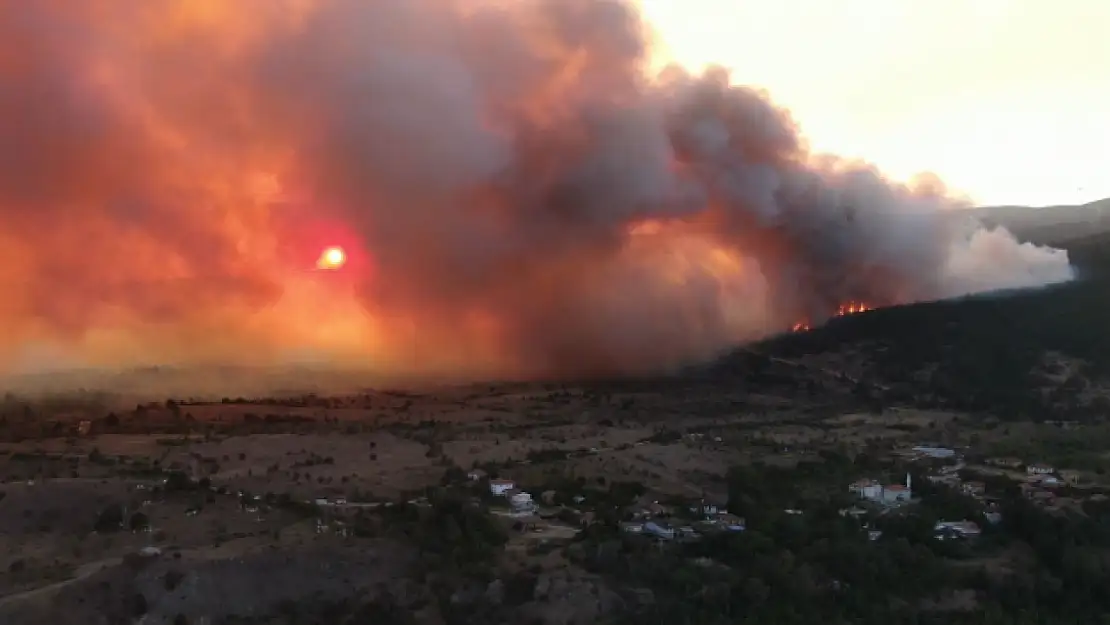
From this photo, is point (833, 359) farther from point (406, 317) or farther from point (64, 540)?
A: point (64, 540)

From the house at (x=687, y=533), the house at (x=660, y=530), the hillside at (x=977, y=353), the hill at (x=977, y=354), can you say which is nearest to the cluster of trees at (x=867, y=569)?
the house at (x=687, y=533)

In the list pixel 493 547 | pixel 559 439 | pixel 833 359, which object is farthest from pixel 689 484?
pixel 833 359

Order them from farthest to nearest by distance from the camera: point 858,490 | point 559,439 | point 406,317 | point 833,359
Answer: point 833,359 < point 406,317 < point 559,439 < point 858,490

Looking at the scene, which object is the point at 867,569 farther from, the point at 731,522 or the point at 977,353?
the point at 977,353

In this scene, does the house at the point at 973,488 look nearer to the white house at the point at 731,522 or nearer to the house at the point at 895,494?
the house at the point at 895,494

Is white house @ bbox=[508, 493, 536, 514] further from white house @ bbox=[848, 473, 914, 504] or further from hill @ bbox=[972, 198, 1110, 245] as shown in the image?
hill @ bbox=[972, 198, 1110, 245]
